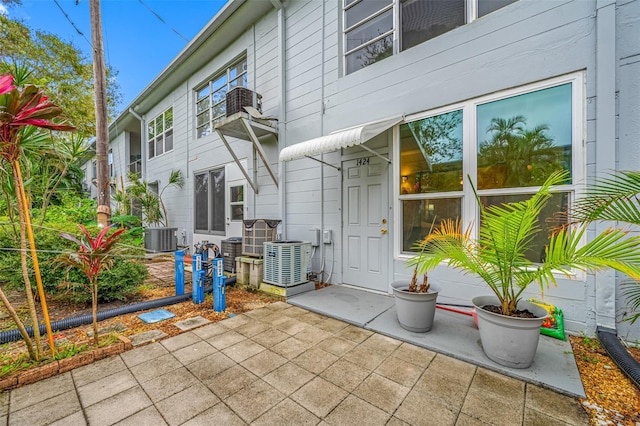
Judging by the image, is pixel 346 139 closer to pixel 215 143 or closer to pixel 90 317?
pixel 90 317

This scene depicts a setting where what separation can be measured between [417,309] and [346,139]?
210 cm

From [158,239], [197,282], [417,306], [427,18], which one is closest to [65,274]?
[197,282]

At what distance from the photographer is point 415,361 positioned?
7.25 feet

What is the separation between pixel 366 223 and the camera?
409cm

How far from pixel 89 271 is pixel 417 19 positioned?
4861 mm

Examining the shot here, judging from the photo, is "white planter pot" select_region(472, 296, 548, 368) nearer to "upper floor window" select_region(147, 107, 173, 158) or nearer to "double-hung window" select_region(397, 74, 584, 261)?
"double-hung window" select_region(397, 74, 584, 261)

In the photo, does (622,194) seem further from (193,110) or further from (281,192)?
(193,110)

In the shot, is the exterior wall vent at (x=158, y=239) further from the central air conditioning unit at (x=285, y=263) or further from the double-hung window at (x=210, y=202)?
the central air conditioning unit at (x=285, y=263)

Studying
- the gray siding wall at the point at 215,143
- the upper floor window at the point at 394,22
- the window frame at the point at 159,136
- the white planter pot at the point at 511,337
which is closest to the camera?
the white planter pot at the point at 511,337

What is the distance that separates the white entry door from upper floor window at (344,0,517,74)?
1703 millimetres

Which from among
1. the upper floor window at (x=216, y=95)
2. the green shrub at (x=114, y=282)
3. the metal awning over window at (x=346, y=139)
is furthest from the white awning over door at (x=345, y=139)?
the upper floor window at (x=216, y=95)

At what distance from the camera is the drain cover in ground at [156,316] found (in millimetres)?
3092

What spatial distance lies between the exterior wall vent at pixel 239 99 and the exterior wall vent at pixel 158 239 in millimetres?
4070

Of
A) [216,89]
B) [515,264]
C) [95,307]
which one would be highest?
[216,89]
